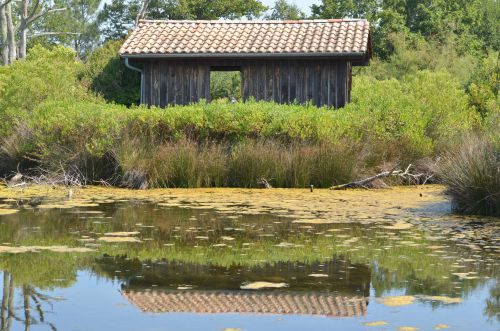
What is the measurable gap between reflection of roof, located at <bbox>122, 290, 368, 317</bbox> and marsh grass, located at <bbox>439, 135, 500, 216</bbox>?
6.02m

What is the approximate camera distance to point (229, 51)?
74.8ft

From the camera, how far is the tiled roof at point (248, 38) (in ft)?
74.7

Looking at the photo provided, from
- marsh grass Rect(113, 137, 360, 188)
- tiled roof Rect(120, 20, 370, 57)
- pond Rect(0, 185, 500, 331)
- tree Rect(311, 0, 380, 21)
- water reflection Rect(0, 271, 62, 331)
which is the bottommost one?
pond Rect(0, 185, 500, 331)

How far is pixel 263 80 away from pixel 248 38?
51.5 inches

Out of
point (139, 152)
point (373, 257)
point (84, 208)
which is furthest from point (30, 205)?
point (373, 257)

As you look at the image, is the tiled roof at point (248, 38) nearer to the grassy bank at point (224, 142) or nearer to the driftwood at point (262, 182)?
the grassy bank at point (224, 142)

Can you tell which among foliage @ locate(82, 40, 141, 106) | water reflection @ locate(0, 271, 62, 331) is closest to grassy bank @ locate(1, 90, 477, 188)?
foliage @ locate(82, 40, 141, 106)

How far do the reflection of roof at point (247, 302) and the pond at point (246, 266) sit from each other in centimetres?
2

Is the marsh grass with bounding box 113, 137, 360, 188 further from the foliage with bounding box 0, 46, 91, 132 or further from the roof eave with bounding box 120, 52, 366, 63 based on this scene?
the roof eave with bounding box 120, 52, 366, 63

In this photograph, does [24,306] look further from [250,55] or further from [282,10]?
[282,10]

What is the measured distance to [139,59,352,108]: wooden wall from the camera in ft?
76.1

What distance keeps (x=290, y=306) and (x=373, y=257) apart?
8.38ft

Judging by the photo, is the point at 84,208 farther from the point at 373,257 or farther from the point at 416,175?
the point at 416,175

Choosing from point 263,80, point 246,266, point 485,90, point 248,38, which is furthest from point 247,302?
point 485,90
